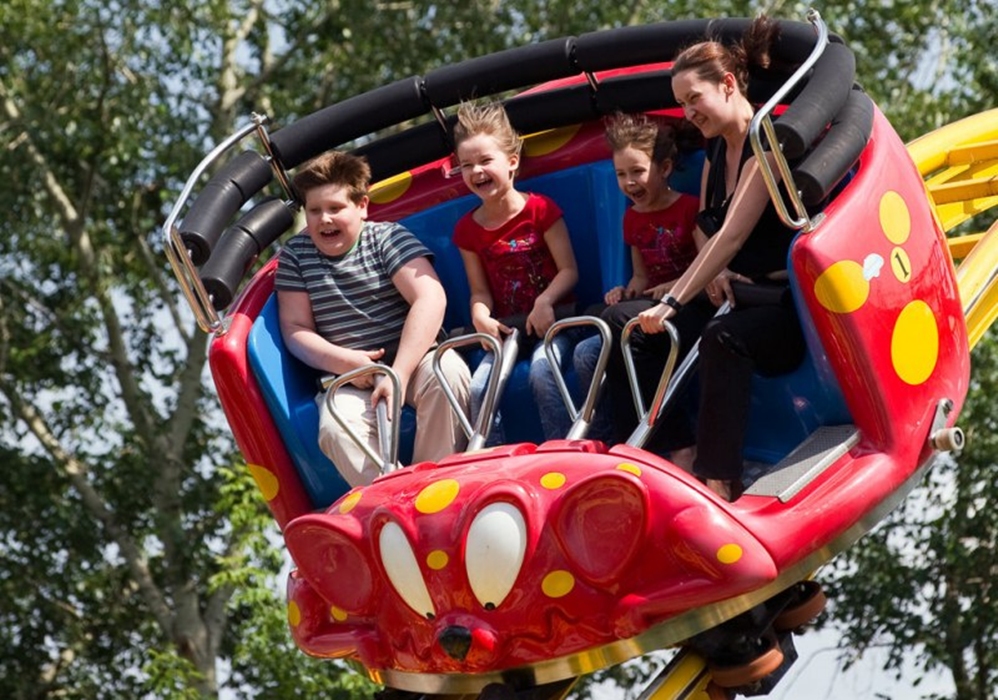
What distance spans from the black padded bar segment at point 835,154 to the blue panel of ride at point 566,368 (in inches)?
14.9

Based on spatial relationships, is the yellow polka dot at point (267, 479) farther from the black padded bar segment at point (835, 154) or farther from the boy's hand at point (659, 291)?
the black padded bar segment at point (835, 154)

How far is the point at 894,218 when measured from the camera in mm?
4789

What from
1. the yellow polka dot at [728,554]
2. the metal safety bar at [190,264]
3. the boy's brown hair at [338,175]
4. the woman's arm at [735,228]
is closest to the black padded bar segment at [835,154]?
the woman's arm at [735,228]

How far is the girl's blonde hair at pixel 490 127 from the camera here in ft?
17.4

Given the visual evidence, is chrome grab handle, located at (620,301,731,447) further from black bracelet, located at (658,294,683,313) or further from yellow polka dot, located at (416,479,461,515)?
yellow polka dot, located at (416,479,461,515)

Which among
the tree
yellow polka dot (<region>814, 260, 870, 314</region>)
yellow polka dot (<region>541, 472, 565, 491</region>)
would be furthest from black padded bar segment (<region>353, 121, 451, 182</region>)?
the tree

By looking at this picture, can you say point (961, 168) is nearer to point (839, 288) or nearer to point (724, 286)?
point (724, 286)

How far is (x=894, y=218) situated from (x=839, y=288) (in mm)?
338

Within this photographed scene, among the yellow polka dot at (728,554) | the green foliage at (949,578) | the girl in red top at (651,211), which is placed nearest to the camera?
the yellow polka dot at (728,554)

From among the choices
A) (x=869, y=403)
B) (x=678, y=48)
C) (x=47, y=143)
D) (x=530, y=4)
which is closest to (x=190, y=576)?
(x=47, y=143)

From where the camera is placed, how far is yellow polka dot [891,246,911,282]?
4.73 meters

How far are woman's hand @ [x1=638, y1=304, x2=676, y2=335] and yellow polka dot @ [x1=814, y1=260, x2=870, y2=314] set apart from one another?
0.37 m

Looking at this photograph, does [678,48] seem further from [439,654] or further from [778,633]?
[439,654]

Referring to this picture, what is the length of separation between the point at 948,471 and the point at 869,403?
20.5ft
